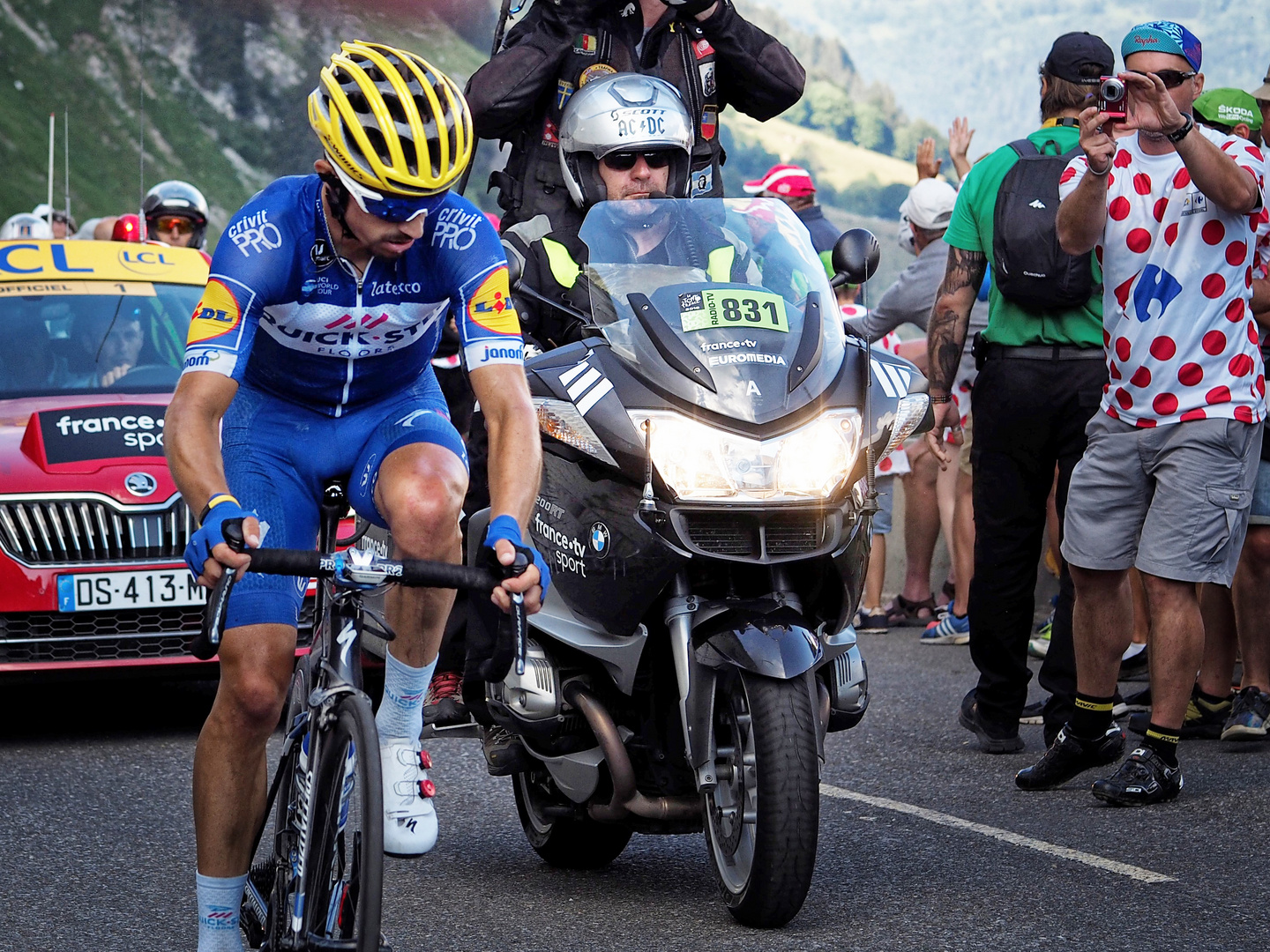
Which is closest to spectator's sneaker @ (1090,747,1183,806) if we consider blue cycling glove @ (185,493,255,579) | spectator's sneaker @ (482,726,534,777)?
spectator's sneaker @ (482,726,534,777)

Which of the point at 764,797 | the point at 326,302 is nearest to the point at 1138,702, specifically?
the point at 764,797

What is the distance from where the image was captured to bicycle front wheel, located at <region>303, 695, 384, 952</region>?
3.52m

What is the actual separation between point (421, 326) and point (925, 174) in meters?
6.64

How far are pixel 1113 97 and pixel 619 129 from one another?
1.56 meters

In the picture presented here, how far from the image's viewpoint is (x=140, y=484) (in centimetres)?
777

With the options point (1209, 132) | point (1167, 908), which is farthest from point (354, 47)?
point (1209, 132)

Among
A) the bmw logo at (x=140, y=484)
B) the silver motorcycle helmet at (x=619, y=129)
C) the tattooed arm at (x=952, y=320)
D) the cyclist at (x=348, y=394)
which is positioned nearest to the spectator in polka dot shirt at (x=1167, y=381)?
the tattooed arm at (x=952, y=320)

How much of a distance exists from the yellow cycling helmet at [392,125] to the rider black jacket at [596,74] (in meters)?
2.29

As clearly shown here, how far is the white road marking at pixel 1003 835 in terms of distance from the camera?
5281mm

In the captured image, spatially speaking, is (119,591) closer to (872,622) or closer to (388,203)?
(388,203)

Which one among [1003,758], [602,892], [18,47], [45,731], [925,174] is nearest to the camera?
[602,892]

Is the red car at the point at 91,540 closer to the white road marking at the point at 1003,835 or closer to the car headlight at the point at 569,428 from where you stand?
the white road marking at the point at 1003,835

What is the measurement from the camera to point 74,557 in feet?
25.1

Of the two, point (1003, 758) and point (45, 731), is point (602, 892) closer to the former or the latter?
point (1003, 758)
